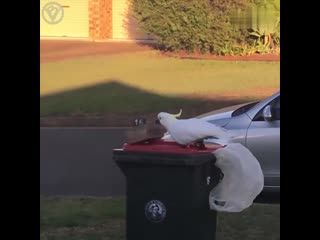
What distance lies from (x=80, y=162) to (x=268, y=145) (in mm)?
3843

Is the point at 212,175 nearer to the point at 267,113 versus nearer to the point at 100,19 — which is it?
the point at 267,113

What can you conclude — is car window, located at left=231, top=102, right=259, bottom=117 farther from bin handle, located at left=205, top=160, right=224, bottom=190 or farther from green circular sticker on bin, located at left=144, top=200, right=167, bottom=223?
green circular sticker on bin, located at left=144, top=200, right=167, bottom=223

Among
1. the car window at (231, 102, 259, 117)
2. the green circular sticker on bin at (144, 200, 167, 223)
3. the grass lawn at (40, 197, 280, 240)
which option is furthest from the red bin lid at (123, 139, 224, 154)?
the car window at (231, 102, 259, 117)

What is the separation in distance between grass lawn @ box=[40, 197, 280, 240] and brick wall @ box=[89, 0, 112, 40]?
18.3m

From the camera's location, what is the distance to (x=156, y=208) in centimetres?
454

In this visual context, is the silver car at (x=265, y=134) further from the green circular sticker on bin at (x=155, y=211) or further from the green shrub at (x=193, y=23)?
the green shrub at (x=193, y=23)

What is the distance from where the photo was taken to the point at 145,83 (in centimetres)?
1961

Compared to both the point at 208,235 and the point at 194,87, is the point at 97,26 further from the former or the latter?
the point at 208,235

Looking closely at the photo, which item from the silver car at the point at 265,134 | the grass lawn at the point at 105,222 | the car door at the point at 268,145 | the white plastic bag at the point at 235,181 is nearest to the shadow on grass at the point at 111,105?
the silver car at the point at 265,134

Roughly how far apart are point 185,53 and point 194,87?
10.4 ft

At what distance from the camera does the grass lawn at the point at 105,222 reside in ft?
20.7

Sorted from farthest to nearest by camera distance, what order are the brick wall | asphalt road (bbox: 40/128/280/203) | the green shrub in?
the brick wall → the green shrub → asphalt road (bbox: 40/128/280/203)

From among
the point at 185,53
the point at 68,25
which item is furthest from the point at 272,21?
the point at 68,25

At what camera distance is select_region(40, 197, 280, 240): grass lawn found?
631 cm
